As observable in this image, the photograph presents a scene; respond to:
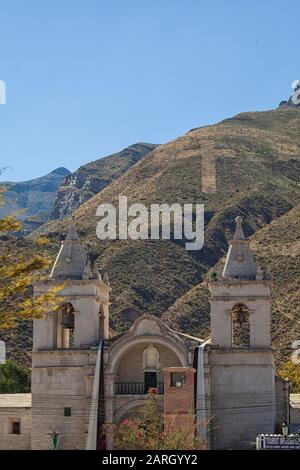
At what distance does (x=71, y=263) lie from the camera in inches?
1737

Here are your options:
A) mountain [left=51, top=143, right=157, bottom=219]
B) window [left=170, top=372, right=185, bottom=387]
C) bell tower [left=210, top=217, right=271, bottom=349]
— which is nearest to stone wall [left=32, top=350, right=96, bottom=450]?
window [left=170, top=372, right=185, bottom=387]

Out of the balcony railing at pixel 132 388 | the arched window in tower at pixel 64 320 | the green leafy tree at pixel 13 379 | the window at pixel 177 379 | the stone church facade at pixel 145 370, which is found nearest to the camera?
the window at pixel 177 379

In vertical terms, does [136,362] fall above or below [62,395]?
above

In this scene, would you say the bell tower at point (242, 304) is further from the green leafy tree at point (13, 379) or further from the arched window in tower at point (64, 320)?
the green leafy tree at point (13, 379)

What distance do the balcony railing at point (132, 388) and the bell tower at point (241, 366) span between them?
8.71 ft

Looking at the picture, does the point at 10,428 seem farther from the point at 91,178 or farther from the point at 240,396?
the point at 91,178

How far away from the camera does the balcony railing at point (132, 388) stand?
4261cm

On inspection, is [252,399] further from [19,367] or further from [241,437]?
[19,367]

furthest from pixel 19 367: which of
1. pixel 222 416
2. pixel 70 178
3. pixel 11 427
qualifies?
pixel 70 178

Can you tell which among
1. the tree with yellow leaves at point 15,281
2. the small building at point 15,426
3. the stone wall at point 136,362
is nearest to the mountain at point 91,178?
the small building at point 15,426

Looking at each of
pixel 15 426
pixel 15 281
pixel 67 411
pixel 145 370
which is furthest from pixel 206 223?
pixel 15 281

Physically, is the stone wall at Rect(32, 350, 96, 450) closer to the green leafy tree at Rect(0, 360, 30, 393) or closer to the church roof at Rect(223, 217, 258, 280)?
the church roof at Rect(223, 217, 258, 280)

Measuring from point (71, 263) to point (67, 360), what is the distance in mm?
4233

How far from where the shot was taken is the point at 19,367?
63125mm
